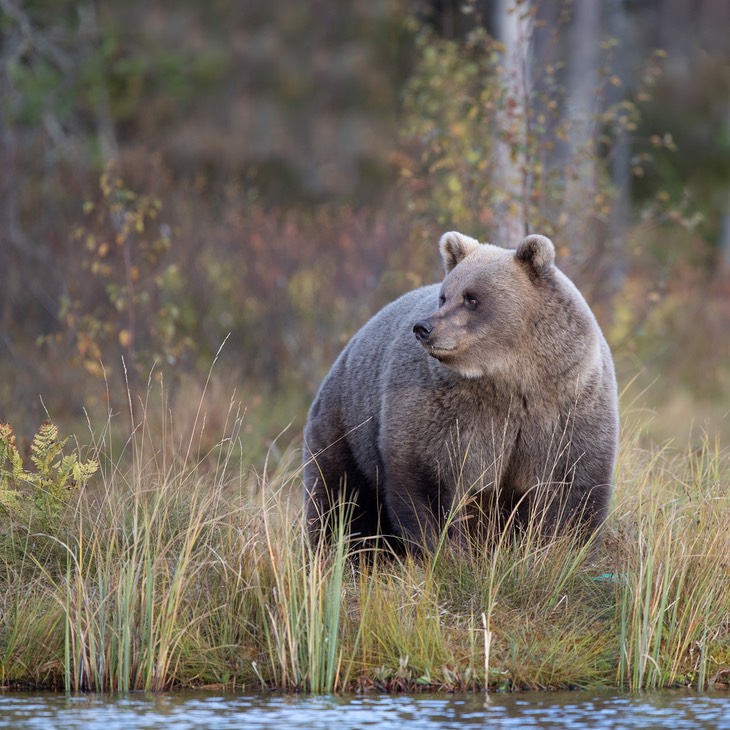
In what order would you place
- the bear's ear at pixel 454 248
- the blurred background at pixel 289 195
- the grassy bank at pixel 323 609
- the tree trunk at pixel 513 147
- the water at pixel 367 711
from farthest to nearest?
the blurred background at pixel 289 195
the tree trunk at pixel 513 147
the bear's ear at pixel 454 248
the grassy bank at pixel 323 609
the water at pixel 367 711

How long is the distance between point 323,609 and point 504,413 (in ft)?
4.21

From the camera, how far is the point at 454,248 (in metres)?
6.64

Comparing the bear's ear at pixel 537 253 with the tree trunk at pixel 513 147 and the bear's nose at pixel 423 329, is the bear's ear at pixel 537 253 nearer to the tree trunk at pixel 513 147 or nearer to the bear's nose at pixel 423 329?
the bear's nose at pixel 423 329

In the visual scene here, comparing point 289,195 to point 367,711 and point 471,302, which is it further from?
point 367,711

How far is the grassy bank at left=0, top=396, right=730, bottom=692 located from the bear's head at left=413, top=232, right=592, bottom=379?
0.80 meters

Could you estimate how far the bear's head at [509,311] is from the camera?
6172 millimetres

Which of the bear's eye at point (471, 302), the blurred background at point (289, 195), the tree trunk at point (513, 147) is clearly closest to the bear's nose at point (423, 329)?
the bear's eye at point (471, 302)

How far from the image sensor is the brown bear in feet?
20.4

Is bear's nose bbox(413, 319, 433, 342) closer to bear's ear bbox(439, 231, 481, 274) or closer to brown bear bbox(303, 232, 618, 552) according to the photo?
brown bear bbox(303, 232, 618, 552)

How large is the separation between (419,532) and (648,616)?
3.77 ft

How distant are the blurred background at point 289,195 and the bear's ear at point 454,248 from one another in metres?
1.58

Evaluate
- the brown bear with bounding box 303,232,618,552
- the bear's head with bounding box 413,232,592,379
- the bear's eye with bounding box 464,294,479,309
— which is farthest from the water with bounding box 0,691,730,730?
the bear's eye with bounding box 464,294,479,309

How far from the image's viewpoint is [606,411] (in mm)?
6305

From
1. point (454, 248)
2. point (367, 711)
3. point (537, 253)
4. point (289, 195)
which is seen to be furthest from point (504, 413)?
point (289, 195)
